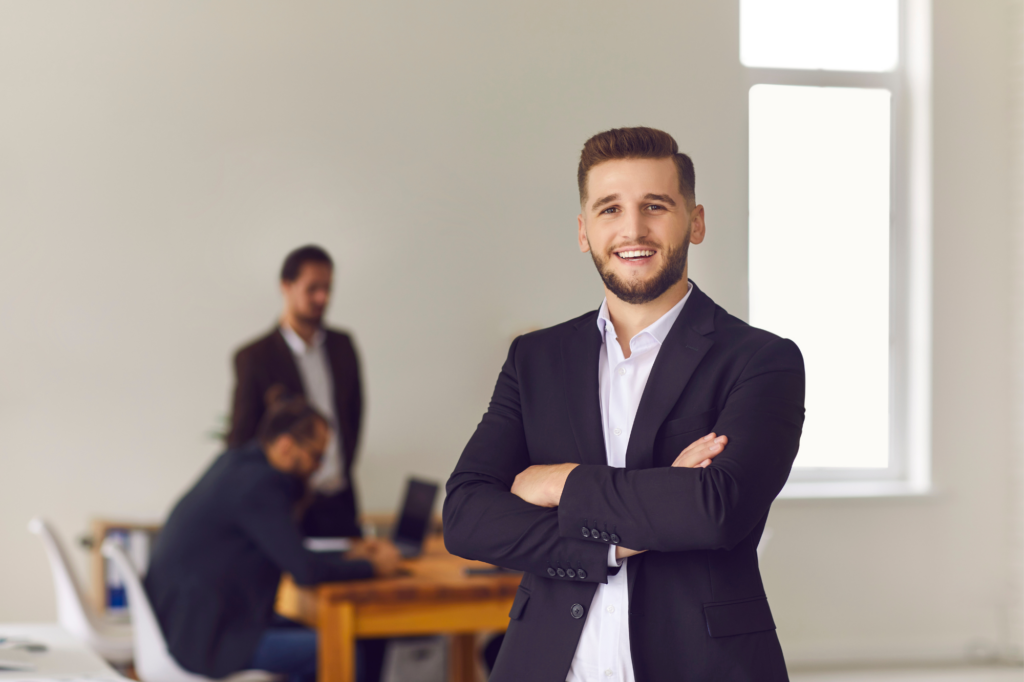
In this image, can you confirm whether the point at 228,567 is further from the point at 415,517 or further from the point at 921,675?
the point at 921,675

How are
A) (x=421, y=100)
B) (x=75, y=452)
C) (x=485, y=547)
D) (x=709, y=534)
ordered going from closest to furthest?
(x=709, y=534) → (x=485, y=547) → (x=75, y=452) → (x=421, y=100)

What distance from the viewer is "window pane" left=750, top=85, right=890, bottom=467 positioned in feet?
15.6

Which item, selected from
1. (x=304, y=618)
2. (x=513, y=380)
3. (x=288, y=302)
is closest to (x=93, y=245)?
(x=288, y=302)

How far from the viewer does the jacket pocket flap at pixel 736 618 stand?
1.18 metres

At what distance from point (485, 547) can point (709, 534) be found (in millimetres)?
334

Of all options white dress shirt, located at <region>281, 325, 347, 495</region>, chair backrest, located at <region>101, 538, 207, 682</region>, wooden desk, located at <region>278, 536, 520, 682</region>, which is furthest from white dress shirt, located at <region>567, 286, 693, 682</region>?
white dress shirt, located at <region>281, 325, 347, 495</region>

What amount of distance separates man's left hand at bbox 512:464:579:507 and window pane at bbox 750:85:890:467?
342 centimetres

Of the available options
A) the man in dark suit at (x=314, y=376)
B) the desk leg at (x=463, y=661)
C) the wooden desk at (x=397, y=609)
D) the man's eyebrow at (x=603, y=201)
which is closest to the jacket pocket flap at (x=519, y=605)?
A: the man's eyebrow at (x=603, y=201)

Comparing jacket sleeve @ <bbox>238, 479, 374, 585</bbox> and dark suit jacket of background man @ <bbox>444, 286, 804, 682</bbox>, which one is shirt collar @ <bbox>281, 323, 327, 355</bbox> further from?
dark suit jacket of background man @ <bbox>444, 286, 804, 682</bbox>

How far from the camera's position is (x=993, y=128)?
507cm

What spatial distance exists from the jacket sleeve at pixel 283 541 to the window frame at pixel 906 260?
2.86 m

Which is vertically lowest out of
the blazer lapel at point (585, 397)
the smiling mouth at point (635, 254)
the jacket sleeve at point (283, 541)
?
the jacket sleeve at point (283, 541)

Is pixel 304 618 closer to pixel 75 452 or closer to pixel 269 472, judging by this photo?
pixel 269 472

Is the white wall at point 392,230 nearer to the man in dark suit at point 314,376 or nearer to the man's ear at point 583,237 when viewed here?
the man in dark suit at point 314,376
